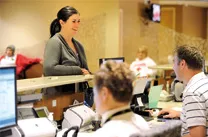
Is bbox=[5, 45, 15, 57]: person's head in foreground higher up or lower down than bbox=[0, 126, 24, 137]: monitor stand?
higher up

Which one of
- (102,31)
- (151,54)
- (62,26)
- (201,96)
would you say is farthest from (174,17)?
(201,96)

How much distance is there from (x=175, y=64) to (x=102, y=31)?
458 centimetres

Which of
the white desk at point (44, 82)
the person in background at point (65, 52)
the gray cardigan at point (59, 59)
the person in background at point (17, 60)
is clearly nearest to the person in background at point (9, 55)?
the person in background at point (17, 60)

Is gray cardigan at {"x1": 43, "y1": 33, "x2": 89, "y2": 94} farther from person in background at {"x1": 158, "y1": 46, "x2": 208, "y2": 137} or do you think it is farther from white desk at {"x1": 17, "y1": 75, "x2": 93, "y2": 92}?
person in background at {"x1": 158, "y1": 46, "x2": 208, "y2": 137}

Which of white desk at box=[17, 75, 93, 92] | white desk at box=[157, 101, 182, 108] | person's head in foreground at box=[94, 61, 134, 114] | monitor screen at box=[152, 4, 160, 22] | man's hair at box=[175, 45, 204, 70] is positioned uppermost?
monitor screen at box=[152, 4, 160, 22]

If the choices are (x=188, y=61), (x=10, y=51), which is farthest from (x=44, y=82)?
(x=10, y=51)

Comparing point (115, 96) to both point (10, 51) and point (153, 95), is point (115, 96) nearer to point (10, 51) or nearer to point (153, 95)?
point (153, 95)

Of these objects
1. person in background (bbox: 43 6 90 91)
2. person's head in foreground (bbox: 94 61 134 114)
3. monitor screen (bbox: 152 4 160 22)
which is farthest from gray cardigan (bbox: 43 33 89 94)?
monitor screen (bbox: 152 4 160 22)

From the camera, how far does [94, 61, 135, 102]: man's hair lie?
1455 mm

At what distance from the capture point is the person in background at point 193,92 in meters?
2.04

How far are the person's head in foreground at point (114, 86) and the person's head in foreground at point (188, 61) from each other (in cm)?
86

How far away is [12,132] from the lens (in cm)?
178

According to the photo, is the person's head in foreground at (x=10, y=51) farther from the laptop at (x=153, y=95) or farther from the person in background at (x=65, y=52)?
the laptop at (x=153, y=95)

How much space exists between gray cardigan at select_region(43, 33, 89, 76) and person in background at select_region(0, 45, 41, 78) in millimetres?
4108
